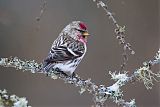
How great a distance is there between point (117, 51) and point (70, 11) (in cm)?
48

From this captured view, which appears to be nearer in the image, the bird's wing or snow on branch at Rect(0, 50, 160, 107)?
snow on branch at Rect(0, 50, 160, 107)

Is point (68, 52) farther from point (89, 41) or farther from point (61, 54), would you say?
point (89, 41)

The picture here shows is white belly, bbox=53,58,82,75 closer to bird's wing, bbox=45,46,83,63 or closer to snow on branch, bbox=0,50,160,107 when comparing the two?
bird's wing, bbox=45,46,83,63

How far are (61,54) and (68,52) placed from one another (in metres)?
0.08

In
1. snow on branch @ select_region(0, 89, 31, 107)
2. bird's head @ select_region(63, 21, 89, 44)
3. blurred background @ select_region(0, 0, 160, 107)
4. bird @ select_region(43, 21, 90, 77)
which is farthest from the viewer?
blurred background @ select_region(0, 0, 160, 107)

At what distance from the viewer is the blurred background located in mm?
3951

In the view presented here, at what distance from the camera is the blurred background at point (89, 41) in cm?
395

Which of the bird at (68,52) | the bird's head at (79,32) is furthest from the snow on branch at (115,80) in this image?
the bird's head at (79,32)

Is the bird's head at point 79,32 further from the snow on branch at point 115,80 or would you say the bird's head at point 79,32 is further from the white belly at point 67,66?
the snow on branch at point 115,80

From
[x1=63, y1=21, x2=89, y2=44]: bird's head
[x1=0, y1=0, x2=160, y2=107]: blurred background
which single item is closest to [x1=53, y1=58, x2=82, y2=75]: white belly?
[x1=63, y1=21, x2=89, y2=44]: bird's head

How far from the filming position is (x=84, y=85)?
5.39ft

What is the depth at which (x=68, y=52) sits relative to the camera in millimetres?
2180

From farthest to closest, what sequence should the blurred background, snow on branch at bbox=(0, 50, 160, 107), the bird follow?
the blurred background, the bird, snow on branch at bbox=(0, 50, 160, 107)

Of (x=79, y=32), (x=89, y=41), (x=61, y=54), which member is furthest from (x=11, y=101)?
(x=89, y=41)
